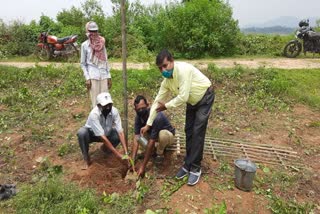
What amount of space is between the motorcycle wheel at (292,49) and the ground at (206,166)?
4585 mm

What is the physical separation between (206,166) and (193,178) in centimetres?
48

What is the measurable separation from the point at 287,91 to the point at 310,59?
3848mm

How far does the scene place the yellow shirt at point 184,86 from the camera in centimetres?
344

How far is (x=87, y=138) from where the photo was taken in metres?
4.27

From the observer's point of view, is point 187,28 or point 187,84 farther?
point 187,28

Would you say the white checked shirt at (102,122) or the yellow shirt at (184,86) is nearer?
the yellow shirt at (184,86)

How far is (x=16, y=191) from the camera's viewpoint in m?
3.87

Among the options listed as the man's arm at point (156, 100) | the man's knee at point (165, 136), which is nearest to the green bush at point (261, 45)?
the man's knee at point (165, 136)

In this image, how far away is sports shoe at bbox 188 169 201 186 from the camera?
3805mm

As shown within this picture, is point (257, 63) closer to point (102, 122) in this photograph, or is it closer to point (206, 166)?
point (206, 166)

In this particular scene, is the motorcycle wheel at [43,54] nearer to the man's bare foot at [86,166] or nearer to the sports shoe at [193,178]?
the man's bare foot at [86,166]

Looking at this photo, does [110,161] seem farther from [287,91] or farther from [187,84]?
[287,91]

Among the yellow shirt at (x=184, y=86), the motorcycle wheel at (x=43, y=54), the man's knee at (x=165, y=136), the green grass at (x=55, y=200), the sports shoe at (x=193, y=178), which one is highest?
the yellow shirt at (x=184, y=86)

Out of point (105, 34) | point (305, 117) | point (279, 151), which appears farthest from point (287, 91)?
point (105, 34)
